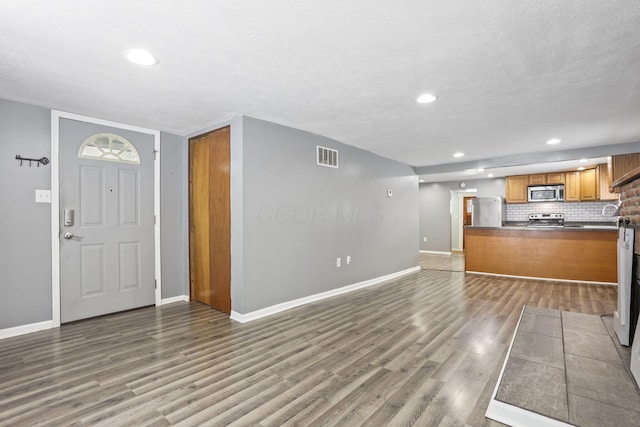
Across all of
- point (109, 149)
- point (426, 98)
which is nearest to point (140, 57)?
point (109, 149)

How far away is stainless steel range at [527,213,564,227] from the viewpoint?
738cm

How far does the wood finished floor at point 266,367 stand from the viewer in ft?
6.07

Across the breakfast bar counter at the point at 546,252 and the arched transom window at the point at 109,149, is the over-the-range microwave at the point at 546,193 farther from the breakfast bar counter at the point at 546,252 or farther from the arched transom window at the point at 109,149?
the arched transom window at the point at 109,149

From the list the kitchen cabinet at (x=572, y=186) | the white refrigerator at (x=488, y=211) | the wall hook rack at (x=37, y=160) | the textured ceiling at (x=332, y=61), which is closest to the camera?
the textured ceiling at (x=332, y=61)

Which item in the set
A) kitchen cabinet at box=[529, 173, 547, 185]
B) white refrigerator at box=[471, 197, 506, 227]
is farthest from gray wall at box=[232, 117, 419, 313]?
kitchen cabinet at box=[529, 173, 547, 185]

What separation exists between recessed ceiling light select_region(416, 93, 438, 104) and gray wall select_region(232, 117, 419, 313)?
164cm

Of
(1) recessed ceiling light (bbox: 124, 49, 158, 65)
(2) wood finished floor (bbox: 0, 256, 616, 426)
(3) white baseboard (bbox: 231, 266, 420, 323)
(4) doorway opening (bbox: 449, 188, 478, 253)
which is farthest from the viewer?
(4) doorway opening (bbox: 449, 188, 478, 253)

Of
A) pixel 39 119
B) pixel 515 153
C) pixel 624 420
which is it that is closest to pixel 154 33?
pixel 39 119

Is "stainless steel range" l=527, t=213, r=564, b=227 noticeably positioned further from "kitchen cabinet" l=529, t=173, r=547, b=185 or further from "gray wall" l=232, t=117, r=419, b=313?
"gray wall" l=232, t=117, r=419, b=313

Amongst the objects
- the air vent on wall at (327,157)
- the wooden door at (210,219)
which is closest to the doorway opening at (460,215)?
the air vent on wall at (327,157)

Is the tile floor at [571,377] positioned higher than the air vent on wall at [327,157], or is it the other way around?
the air vent on wall at [327,157]

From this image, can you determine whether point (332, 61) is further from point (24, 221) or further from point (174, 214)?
point (24, 221)

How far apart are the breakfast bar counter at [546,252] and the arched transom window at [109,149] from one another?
6211 millimetres

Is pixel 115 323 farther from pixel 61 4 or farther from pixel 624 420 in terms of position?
pixel 624 420
